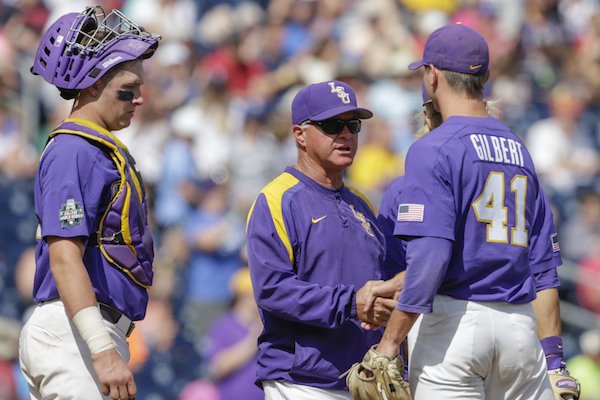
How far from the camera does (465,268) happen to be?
15.8 feet

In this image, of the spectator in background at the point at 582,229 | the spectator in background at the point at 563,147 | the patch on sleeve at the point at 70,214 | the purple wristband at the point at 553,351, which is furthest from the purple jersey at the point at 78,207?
the spectator in background at the point at 563,147

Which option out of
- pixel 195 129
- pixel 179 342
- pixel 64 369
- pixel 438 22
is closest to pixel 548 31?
pixel 438 22

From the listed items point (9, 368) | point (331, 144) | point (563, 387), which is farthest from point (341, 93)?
point (9, 368)

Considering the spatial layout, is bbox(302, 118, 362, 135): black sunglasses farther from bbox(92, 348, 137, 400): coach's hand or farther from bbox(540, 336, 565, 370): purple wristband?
bbox(92, 348, 137, 400): coach's hand

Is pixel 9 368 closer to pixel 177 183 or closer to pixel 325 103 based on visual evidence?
pixel 177 183

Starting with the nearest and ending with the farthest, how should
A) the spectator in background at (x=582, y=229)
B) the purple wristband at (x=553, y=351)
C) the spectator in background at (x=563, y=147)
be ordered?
the purple wristband at (x=553, y=351) < the spectator in background at (x=582, y=229) < the spectator in background at (x=563, y=147)

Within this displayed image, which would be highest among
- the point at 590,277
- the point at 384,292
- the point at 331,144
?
the point at 331,144

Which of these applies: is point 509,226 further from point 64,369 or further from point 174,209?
point 174,209

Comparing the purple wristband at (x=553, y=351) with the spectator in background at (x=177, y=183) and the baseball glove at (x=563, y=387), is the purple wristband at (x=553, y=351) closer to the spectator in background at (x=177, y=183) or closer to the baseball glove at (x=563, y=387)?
the baseball glove at (x=563, y=387)

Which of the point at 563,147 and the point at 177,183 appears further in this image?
the point at 563,147

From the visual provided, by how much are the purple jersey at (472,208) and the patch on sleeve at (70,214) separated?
4.37ft

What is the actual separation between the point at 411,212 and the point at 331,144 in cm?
79

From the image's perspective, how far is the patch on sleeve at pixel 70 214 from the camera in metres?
4.74

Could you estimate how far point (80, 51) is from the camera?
5051 millimetres
